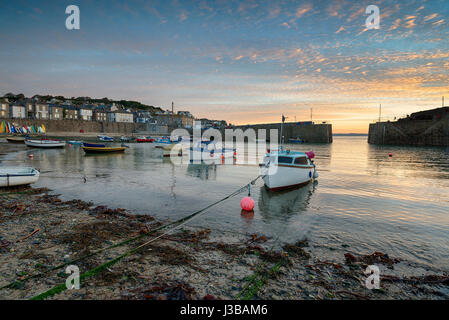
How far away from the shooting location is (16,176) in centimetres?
1439

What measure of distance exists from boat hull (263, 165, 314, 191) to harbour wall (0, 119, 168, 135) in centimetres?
9640

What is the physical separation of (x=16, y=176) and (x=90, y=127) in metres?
102

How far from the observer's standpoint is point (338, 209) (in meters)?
13.0

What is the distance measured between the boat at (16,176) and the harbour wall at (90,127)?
8589cm

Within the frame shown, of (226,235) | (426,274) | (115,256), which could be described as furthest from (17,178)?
(426,274)

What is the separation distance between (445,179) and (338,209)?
1834cm

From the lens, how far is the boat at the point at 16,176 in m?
14.0

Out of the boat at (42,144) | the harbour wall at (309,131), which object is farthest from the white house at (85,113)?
the harbour wall at (309,131)

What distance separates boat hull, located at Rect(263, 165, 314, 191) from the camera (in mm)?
16547

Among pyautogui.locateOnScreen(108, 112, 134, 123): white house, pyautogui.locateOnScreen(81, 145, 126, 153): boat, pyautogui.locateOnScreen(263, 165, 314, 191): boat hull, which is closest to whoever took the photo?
pyautogui.locateOnScreen(263, 165, 314, 191): boat hull

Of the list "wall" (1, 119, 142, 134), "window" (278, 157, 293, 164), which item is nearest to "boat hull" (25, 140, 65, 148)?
"wall" (1, 119, 142, 134)

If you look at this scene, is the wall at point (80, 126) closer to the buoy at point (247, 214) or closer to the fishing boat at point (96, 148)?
the fishing boat at point (96, 148)

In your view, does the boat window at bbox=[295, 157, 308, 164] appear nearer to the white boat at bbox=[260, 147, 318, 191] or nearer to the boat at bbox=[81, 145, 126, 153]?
the white boat at bbox=[260, 147, 318, 191]
